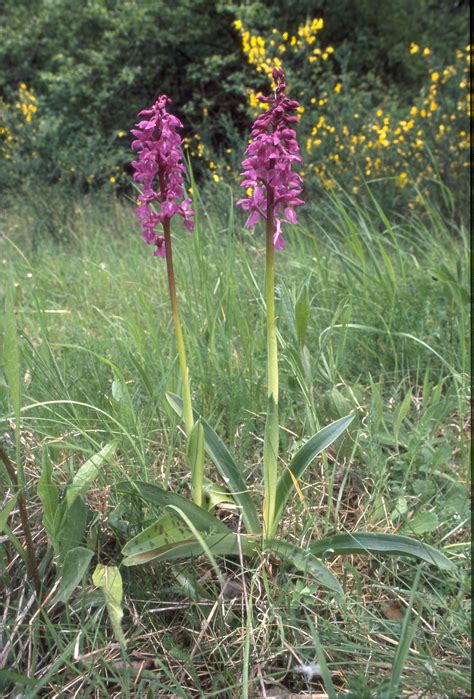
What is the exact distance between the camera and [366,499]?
5.04ft

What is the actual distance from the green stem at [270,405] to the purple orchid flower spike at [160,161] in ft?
0.63

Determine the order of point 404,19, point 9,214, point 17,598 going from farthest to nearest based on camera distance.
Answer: point 404,19, point 9,214, point 17,598

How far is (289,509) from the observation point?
4.77ft

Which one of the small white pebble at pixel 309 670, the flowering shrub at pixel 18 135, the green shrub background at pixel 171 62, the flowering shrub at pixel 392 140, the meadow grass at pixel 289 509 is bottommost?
the small white pebble at pixel 309 670

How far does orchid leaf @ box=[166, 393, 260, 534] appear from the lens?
134 cm

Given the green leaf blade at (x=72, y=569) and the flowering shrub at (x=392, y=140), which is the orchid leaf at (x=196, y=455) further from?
the flowering shrub at (x=392, y=140)

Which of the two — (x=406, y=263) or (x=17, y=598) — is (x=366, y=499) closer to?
(x=17, y=598)

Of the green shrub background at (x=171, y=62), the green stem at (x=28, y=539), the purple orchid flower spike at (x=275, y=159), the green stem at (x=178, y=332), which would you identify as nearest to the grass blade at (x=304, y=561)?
the green stem at (x=178, y=332)

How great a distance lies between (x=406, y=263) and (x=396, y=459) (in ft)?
5.02

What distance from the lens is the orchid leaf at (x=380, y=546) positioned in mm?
1156

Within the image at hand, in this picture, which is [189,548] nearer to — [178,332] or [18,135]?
[178,332]

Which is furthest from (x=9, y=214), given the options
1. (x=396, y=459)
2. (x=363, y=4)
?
(x=363, y=4)

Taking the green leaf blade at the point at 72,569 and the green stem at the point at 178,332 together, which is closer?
the green leaf blade at the point at 72,569

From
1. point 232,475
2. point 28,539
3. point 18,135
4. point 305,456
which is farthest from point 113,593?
point 18,135
